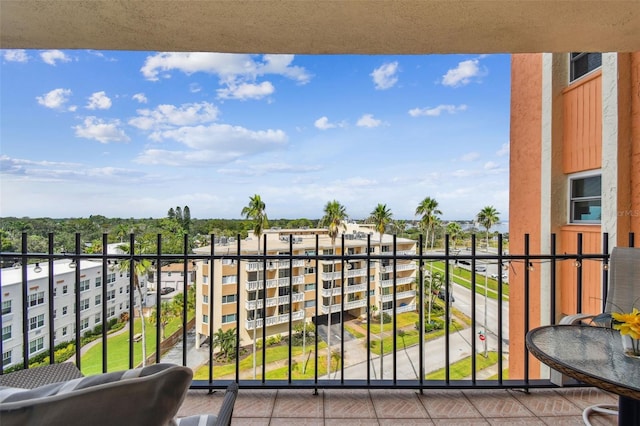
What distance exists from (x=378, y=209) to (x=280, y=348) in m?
11.1

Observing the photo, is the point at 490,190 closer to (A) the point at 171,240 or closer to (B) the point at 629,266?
(B) the point at 629,266

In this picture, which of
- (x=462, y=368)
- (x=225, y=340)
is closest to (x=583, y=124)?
(x=225, y=340)

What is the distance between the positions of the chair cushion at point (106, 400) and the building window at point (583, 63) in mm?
5955

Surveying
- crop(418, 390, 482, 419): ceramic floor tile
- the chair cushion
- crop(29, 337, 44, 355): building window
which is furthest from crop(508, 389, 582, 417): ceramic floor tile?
crop(29, 337, 44, 355): building window

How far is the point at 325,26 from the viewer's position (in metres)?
1.68

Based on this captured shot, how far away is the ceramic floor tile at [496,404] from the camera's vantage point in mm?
1961

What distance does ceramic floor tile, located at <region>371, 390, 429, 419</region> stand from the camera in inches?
76.7

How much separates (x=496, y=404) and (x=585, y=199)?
396cm

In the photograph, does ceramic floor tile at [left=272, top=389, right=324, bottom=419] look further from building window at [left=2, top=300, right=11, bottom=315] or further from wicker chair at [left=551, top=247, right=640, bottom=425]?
building window at [left=2, top=300, right=11, bottom=315]

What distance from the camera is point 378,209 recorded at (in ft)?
60.0

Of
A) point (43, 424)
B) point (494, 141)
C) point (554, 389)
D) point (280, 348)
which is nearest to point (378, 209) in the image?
point (494, 141)

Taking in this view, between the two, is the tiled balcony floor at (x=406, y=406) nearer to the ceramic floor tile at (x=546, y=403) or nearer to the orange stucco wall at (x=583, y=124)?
the ceramic floor tile at (x=546, y=403)

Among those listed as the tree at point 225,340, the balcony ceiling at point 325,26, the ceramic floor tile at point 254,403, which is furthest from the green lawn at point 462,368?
the balcony ceiling at point 325,26

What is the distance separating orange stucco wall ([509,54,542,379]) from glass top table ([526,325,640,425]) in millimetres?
4045
